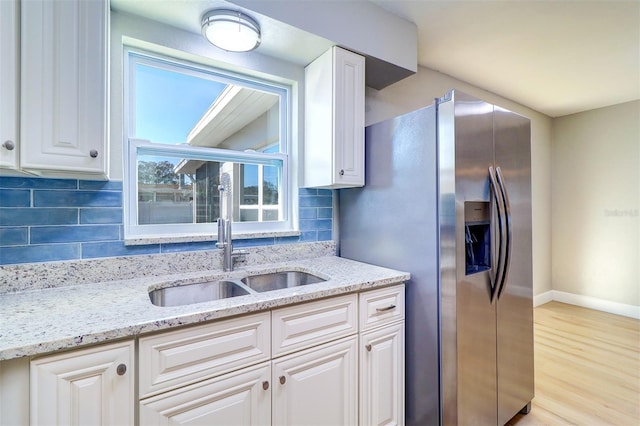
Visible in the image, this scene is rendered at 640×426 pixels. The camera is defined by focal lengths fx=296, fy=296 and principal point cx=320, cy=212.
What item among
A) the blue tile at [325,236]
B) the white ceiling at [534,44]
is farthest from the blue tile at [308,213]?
the white ceiling at [534,44]

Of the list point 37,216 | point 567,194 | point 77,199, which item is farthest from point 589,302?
point 37,216

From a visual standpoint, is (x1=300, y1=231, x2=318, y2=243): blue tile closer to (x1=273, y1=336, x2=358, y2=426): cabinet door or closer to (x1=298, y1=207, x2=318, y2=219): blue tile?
(x1=298, y1=207, x2=318, y2=219): blue tile

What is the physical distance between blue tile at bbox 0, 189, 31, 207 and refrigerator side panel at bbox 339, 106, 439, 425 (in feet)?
5.49

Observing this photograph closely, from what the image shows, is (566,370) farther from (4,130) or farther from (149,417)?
(4,130)

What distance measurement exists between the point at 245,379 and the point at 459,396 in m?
1.04

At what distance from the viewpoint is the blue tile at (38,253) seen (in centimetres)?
123

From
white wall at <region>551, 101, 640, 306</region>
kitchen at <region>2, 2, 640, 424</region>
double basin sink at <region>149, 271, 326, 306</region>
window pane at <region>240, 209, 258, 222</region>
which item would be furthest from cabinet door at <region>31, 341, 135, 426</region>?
white wall at <region>551, 101, 640, 306</region>

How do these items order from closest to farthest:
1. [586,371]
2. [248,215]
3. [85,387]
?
[85,387], [248,215], [586,371]

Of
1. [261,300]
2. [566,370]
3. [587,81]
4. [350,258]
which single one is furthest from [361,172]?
[587,81]

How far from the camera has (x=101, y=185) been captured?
1.40 m

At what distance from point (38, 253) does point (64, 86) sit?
728 millimetres

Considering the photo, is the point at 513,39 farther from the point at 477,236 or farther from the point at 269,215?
the point at 269,215

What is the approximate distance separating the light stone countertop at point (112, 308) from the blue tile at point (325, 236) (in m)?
0.53

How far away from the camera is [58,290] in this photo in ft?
4.15
